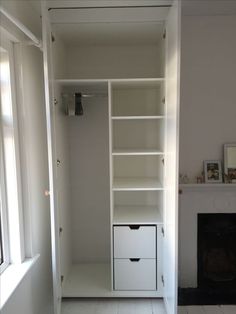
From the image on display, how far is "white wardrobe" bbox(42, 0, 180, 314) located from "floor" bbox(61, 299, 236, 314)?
0.07 meters

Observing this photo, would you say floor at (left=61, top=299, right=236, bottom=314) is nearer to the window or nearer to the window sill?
the window sill

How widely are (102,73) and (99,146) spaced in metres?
0.74

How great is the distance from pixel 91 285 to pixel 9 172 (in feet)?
4.47

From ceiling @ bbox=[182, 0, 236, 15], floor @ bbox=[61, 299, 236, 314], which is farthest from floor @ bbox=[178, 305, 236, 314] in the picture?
ceiling @ bbox=[182, 0, 236, 15]

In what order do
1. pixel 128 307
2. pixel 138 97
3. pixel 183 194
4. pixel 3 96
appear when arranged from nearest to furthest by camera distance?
pixel 3 96
pixel 128 307
pixel 183 194
pixel 138 97

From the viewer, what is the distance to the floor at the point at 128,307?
93.8 inches

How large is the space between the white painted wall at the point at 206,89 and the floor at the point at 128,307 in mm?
1117

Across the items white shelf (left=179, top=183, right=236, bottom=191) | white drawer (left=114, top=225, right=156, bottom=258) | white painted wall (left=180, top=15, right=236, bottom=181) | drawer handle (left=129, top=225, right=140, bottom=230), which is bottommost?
white drawer (left=114, top=225, right=156, bottom=258)

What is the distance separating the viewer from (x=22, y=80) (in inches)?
78.2

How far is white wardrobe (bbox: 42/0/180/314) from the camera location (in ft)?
6.86

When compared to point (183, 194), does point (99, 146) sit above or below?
above

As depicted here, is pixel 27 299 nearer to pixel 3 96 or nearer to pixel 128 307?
pixel 128 307

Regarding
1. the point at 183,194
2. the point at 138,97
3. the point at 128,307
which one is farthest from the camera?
the point at 138,97

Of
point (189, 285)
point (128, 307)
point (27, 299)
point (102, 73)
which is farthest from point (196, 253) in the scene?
point (102, 73)
